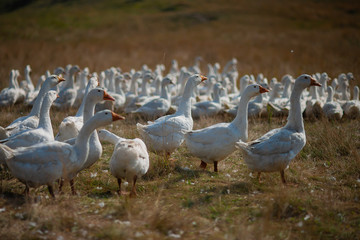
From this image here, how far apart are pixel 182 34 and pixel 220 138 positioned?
1217 inches

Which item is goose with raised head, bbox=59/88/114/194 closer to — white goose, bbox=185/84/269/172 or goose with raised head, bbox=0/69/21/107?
white goose, bbox=185/84/269/172

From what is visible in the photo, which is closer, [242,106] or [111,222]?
[111,222]

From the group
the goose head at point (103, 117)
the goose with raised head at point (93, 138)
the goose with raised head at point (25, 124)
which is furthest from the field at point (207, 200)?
the goose head at point (103, 117)

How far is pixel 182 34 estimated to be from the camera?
36750mm

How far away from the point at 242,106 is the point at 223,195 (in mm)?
2084

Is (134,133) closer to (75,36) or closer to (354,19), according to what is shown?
(75,36)

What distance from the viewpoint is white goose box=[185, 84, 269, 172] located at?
7.09 meters

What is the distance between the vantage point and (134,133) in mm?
→ 9070

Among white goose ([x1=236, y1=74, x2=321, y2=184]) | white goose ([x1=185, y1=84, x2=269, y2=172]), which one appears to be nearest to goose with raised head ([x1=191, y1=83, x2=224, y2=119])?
white goose ([x1=185, y1=84, x2=269, y2=172])

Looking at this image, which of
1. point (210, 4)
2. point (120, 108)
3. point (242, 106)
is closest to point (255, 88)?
point (242, 106)

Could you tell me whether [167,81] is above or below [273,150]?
above

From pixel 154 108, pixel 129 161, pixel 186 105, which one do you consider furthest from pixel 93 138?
pixel 154 108

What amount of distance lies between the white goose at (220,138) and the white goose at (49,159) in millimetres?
2114

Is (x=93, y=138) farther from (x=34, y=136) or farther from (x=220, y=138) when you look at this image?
(x=220, y=138)
